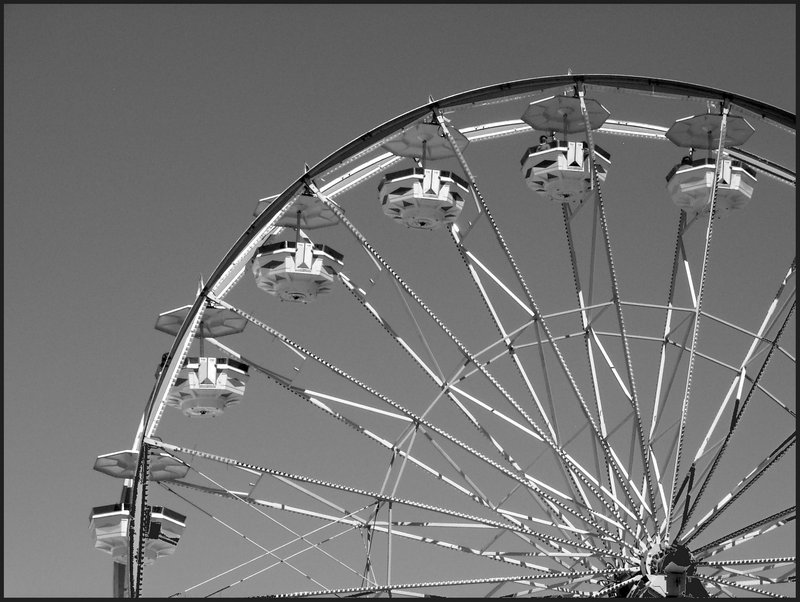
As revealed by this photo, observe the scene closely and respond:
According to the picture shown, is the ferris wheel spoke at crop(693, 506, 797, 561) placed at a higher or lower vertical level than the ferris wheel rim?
lower

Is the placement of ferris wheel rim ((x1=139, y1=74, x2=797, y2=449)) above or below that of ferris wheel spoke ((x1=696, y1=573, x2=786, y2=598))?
above

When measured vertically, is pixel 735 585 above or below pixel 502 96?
below

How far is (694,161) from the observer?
2450cm

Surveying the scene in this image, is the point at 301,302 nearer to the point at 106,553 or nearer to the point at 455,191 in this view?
the point at 455,191

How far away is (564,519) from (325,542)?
3.85 metres

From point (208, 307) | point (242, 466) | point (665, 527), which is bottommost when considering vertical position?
point (665, 527)

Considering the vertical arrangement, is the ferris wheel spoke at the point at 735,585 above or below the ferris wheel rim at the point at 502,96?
below

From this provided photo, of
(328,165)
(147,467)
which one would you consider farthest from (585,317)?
(147,467)

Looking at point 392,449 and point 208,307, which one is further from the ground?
point 208,307

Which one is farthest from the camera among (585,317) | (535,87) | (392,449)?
(585,317)

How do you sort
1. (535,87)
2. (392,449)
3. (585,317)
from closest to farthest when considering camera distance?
(535,87), (392,449), (585,317)

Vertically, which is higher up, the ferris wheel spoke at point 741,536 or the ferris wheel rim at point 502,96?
the ferris wheel rim at point 502,96

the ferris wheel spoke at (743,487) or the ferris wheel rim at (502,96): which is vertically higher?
the ferris wheel rim at (502,96)

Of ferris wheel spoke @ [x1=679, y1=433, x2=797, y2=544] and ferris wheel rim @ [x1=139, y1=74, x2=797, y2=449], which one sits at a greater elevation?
ferris wheel rim @ [x1=139, y1=74, x2=797, y2=449]
